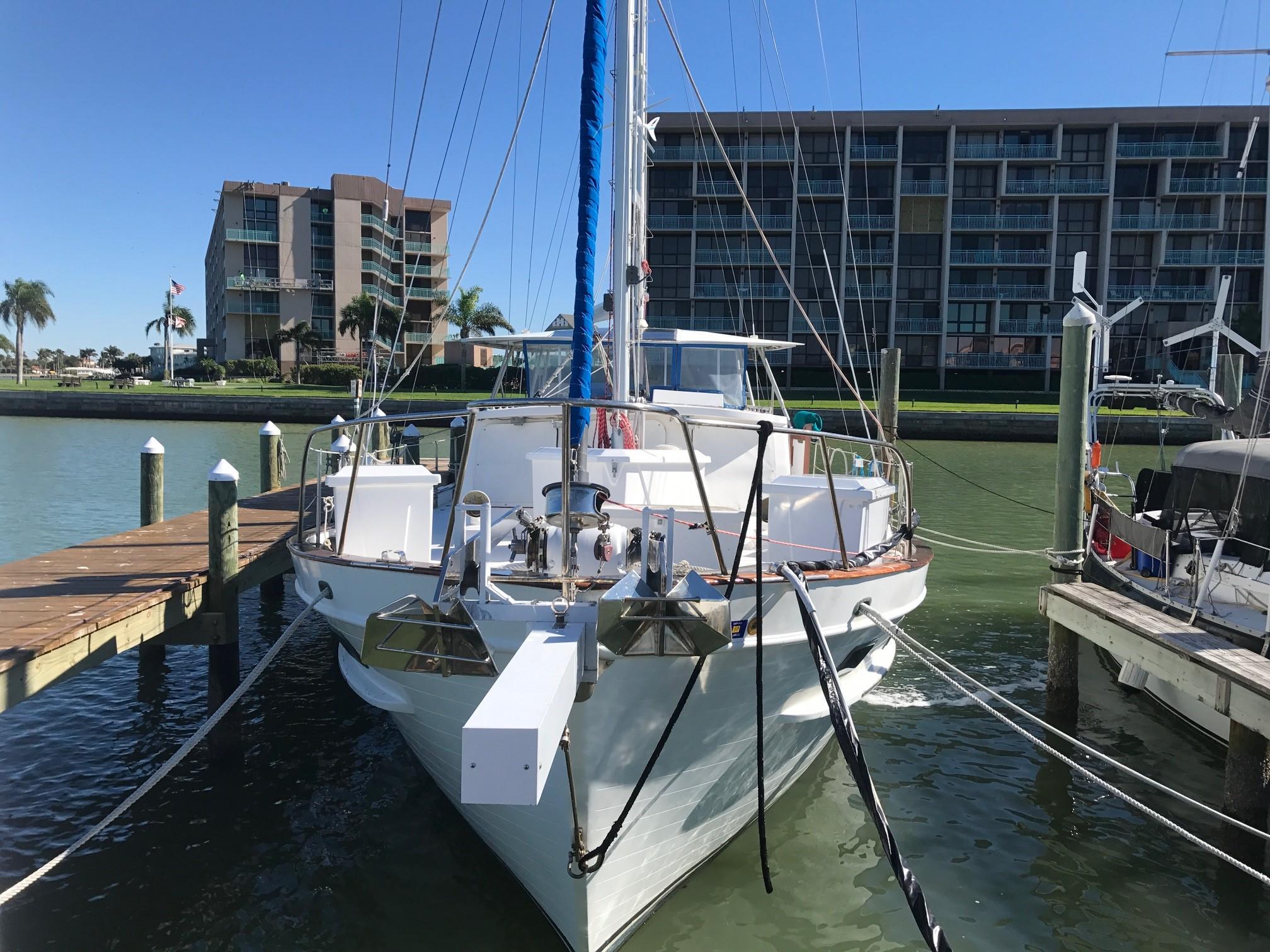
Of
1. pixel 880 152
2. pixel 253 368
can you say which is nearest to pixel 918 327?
pixel 880 152

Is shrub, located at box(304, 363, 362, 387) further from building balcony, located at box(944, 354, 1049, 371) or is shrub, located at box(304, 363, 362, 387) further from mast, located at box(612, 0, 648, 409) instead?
mast, located at box(612, 0, 648, 409)

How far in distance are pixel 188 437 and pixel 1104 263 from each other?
5305 centimetres

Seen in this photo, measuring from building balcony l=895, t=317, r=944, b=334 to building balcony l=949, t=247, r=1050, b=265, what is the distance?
3907 millimetres

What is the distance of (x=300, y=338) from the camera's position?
212ft

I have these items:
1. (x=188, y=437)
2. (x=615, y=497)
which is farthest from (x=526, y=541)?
(x=188, y=437)

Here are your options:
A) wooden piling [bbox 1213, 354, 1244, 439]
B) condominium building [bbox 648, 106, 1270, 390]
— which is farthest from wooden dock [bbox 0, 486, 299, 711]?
condominium building [bbox 648, 106, 1270, 390]

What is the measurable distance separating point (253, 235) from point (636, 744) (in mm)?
71823

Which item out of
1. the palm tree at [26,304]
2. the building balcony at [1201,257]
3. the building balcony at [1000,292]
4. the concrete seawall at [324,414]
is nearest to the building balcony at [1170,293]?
the building balcony at [1201,257]

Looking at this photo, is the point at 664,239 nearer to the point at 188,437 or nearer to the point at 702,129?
the point at 702,129

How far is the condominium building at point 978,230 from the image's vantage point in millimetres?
54062

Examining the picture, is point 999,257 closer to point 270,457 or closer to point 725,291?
point 725,291

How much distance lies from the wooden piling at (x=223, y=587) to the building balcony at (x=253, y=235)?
66663 millimetres

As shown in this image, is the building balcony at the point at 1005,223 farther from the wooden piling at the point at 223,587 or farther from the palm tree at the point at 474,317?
the wooden piling at the point at 223,587

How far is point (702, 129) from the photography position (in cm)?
5334
